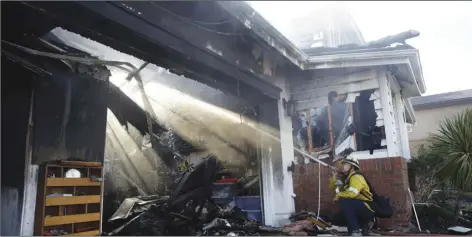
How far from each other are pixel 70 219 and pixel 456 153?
21.7 feet

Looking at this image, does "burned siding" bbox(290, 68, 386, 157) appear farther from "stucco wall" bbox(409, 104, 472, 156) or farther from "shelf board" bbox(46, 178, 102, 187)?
"shelf board" bbox(46, 178, 102, 187)

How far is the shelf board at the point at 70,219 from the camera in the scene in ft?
14.5

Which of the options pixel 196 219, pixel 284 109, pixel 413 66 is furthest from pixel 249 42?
pixel 413 66

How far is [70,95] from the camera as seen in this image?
16.9ft

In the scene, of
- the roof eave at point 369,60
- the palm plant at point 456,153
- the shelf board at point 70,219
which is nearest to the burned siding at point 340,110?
the roof eave at point 369,60

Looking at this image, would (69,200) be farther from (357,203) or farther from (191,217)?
(357,203)

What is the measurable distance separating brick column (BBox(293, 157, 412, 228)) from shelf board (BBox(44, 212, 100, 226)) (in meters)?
3.80

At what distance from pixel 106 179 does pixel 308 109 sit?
4.74m

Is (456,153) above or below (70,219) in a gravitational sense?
above

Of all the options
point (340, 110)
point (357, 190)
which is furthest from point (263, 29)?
point (340, 110)

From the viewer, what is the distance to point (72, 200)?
472 centimetres

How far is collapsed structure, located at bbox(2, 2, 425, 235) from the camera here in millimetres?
4203

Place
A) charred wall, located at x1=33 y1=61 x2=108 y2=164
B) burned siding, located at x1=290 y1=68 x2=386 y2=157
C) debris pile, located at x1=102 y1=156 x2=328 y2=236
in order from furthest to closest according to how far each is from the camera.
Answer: burned siding, located at x1=290 y1=68 x2=386 y2=157 < debris pile, located at x1=102 y1=156 x2=328 y2=236 < charred wall, located at x1=33 y1=61 x2=108 y2=164

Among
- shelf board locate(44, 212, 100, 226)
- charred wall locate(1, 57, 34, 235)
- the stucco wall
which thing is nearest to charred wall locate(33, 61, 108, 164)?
charred wall locate(1, 57, 34, 235)
